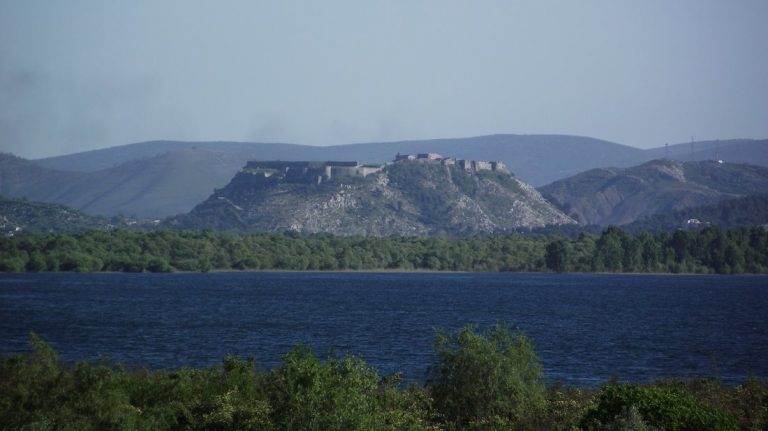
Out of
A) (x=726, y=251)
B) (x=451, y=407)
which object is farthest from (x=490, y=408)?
(x=726, y=251)

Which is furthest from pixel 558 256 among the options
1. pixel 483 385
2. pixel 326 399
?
pixel 326 399

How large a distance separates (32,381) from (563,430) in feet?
44.9

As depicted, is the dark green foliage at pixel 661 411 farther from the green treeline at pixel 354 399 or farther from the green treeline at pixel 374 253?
the green treeline at pixel 374 253

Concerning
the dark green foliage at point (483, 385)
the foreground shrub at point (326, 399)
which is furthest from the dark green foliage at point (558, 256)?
the foreground shrub at point (326, 399)

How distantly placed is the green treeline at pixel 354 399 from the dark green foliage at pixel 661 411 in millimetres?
31

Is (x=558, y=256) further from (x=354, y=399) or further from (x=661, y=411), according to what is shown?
(x=354, y=399)

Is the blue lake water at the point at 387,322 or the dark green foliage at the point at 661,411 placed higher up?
the dark green foliage at the point at 661,411

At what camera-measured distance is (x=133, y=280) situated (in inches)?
5576

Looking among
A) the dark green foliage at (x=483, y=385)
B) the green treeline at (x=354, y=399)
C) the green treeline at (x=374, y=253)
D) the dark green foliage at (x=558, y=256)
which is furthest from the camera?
the dark green foliage at (x=558, y=256)

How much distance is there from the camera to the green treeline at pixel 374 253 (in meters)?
154

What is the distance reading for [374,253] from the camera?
183875mm

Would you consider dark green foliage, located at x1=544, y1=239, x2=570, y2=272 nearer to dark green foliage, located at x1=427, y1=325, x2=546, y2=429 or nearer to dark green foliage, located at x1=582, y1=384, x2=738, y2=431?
dark green foliage, located at x1=427, y1=325, x2=546, y2=429

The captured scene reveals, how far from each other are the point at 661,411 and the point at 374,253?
519 feet

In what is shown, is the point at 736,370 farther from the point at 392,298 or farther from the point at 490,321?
the point at 392,298
